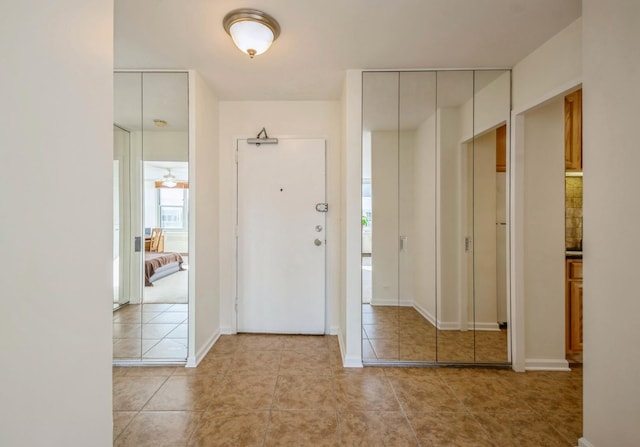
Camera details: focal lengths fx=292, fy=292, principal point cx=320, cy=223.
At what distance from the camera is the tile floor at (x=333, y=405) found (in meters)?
1.64

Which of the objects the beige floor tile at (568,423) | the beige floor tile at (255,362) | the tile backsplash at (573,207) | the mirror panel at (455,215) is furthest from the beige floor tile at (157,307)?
the tile backsplash at (573,207)

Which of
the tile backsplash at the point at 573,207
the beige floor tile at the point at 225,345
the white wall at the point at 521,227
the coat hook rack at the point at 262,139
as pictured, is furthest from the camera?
the coat hook rack at the point at 262,139

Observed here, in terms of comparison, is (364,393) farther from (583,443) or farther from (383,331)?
(583,443)

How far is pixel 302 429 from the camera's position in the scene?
169 cm

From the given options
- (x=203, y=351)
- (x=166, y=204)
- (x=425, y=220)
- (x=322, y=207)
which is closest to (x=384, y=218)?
(x=425, y=220)

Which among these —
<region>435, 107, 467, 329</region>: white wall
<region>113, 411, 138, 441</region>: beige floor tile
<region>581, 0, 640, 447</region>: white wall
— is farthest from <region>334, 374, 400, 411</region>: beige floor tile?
<region>113, 411, 138, 441</region>: beige floor tile

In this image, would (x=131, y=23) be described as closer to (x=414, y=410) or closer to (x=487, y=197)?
(x=487, y=197)

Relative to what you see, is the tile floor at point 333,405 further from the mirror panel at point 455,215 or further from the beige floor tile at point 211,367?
the mirror panel at point 455,215

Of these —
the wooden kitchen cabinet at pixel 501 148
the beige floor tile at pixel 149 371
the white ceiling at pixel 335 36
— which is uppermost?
the white ceiling at pixel 335 36

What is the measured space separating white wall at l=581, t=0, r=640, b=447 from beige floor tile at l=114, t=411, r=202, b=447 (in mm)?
2138

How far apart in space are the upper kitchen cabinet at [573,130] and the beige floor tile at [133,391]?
12.5 feet

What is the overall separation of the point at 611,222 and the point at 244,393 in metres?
2.33

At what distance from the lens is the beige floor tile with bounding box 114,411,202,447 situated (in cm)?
160

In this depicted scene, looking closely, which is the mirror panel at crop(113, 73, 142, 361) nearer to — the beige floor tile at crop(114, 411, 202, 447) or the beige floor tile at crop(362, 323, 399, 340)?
the beige floor tile at crop(114, 411, 202, 447)
